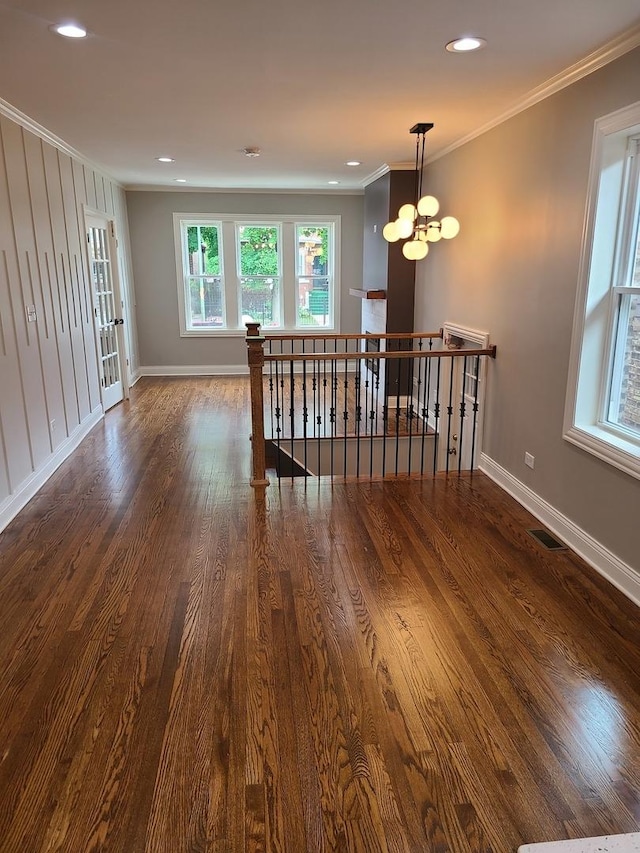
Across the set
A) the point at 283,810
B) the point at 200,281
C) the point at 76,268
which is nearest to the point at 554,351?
the point at 283,810

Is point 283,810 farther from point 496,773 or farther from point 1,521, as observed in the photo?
point 1,521

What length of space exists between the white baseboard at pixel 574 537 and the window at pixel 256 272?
5.06 metres

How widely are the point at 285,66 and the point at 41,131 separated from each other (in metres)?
2.43

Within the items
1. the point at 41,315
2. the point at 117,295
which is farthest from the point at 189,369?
the point at 41,315

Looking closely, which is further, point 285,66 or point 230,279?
point 230,279

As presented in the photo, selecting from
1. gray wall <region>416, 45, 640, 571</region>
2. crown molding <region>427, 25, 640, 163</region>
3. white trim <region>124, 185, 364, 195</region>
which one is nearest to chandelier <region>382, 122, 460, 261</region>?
gray wall <region>416, 45, 640, 571</region>

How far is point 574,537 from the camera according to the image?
330 cm

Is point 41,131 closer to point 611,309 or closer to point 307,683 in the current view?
point 611,309

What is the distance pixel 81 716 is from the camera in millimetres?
2051

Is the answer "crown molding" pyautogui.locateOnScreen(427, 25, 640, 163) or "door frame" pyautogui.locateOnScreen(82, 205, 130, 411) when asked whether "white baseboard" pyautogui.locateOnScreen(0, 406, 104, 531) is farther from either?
"crown molding" pyautogui.locateOnScreen(427, 25, 640, 163)

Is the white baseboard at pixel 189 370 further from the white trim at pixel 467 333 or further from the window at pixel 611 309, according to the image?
the window at pixel 611 309

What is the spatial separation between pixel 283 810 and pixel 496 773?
2.24 ft

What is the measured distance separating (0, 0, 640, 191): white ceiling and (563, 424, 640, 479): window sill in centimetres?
187

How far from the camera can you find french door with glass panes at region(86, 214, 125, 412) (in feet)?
20.5
